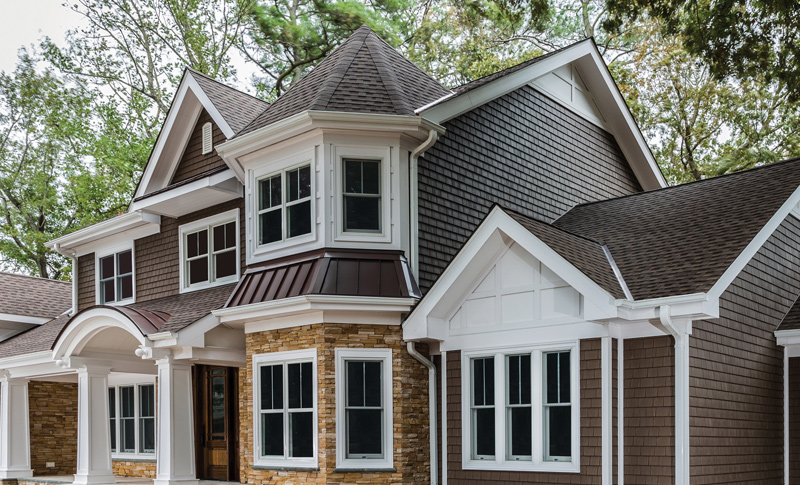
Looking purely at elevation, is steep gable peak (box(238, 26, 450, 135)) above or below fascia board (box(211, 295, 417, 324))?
above

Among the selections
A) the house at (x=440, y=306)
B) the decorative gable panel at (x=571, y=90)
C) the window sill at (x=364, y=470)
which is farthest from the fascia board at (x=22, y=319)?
the decorative gable panel at (x=571, y=90)

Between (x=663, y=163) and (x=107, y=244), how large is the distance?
1694cm

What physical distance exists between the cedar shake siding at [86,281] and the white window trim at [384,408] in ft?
30.1

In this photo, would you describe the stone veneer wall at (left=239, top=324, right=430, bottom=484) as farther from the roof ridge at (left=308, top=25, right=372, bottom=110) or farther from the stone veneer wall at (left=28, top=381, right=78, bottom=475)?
the stone veneer wall at (left=28, top=381, right=78, bottom=475)

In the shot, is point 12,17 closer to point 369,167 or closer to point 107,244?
point 107,244

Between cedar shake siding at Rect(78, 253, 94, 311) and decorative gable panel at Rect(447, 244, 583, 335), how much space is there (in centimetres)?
1033

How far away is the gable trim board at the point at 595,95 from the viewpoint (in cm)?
1334

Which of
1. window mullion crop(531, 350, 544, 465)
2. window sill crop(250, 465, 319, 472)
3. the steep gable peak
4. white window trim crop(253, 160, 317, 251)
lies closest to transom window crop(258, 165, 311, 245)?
white window trim crop(253, 160, 317, 251)

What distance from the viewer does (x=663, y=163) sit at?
1061 inches

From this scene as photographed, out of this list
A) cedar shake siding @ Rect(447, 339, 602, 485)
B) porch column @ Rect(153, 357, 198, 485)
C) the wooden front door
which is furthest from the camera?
the wooden front door

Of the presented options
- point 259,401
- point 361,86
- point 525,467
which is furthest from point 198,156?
point 525,467

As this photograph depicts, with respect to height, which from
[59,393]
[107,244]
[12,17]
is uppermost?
[12,17]

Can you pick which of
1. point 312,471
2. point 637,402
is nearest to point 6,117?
point 312,471

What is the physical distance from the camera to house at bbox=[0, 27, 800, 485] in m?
10.2
